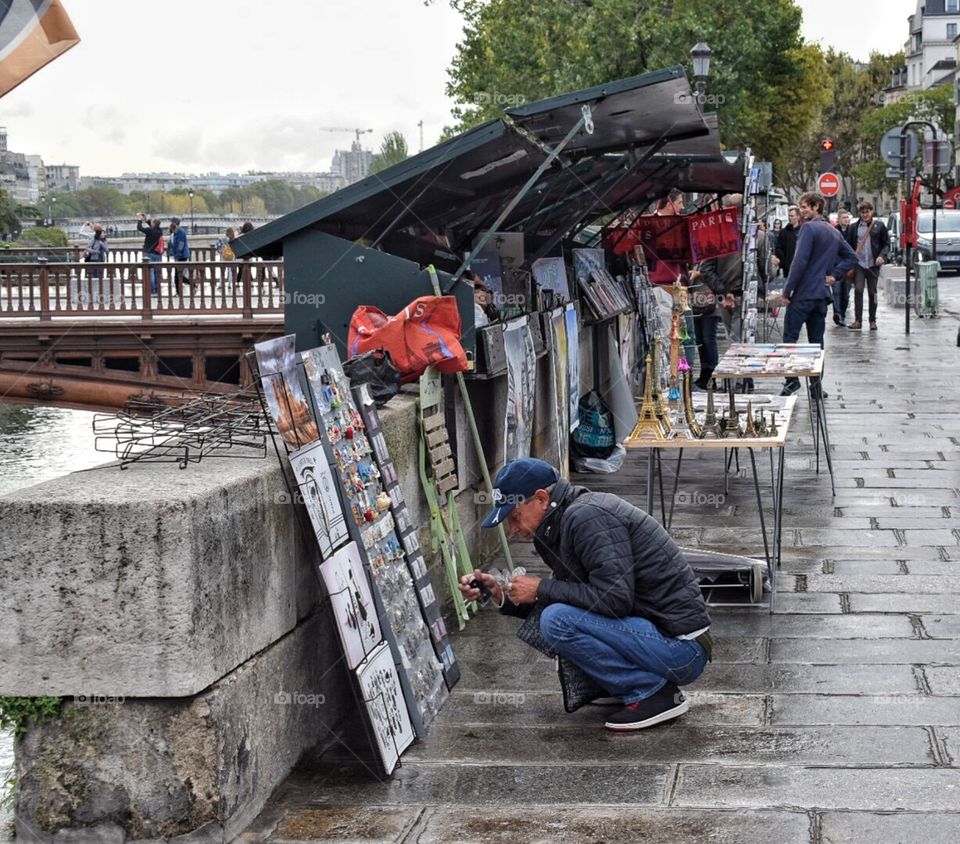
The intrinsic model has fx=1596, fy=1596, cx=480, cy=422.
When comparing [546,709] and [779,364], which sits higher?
[779,364]

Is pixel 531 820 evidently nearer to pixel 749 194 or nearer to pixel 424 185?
pixel 424 185

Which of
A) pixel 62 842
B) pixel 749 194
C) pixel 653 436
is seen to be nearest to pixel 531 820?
pixel 62 842

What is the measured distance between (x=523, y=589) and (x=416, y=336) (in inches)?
73.7

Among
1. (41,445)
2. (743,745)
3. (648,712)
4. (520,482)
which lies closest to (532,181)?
(520,482)

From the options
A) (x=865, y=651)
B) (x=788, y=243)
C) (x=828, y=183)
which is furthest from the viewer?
(x=828, y=183)

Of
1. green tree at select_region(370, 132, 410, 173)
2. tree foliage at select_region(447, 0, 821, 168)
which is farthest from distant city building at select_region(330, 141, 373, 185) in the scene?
tree foliage at select_region(447, 0, 821, 168)

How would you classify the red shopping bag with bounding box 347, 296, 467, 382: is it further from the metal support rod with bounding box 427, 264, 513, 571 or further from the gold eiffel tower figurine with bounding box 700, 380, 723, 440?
the gold eiffel tower figurine with bounding box 700, 380, 723, 440

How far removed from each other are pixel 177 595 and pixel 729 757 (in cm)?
211

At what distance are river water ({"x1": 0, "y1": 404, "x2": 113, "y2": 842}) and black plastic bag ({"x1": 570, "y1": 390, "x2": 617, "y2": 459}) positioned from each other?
17.9 m

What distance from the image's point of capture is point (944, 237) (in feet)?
137

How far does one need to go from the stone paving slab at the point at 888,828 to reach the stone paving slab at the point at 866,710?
42.2 inches

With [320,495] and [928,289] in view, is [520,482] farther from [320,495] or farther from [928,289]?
[928,289]

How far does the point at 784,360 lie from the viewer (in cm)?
1082

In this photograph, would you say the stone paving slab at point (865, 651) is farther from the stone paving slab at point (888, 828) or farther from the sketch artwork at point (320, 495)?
the sketch artwork at point (320, 495)
